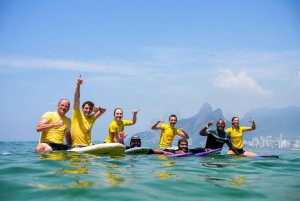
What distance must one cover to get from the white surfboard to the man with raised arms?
1.95ft

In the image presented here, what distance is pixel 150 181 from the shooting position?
5.43 metres

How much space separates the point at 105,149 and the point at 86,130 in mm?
982

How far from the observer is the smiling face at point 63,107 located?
376 inches

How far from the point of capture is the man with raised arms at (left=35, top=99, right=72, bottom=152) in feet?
30.3

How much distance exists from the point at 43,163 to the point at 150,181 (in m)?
3.10

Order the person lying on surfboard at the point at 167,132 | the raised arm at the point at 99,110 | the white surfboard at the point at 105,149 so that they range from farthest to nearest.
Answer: the person lying on surfboard at the point at 167,132
the raised arm at the point at 99,110
the white surfboard at the point at 105,149

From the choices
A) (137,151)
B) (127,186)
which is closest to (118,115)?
(137,151)

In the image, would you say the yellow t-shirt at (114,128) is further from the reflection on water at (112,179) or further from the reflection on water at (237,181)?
the reflection on water at (237,181)

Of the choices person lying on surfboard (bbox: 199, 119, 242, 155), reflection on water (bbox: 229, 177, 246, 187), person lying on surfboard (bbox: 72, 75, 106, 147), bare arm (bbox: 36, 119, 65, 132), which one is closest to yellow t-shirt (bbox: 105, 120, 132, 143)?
person lying on surfboard (bbox: 72, 75, 106, 147)

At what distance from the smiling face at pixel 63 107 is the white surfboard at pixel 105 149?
1271 mm

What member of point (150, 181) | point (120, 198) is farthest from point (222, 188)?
point (120, 198)

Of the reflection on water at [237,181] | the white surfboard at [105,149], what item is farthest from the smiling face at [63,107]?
the reflection on water at [237,181]

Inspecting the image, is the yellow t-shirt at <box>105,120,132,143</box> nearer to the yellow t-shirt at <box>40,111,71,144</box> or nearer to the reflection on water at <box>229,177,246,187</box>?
the yellow t-shirt at <box>40,111,71,144</box>

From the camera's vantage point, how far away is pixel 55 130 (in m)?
9.58
